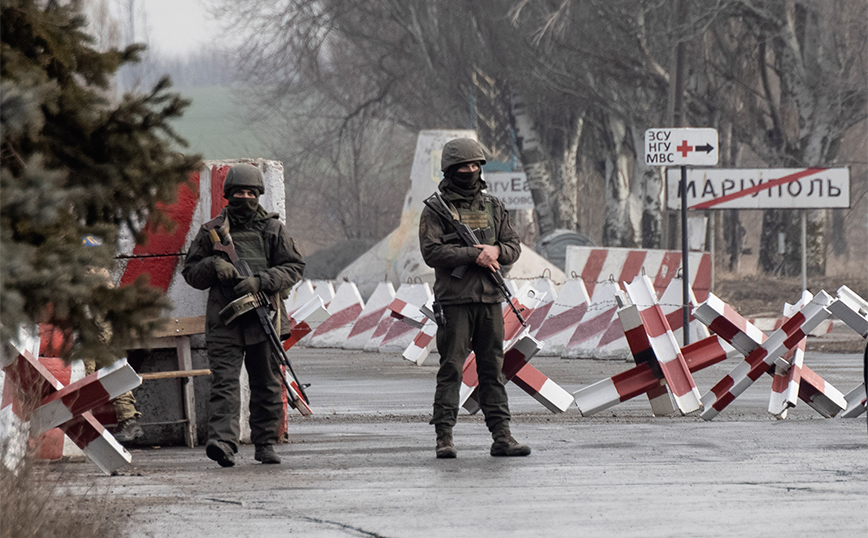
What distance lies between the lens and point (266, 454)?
9.12m

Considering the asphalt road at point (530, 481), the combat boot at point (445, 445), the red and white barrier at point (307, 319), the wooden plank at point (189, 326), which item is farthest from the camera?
the red and white barrier at point (307, 319)

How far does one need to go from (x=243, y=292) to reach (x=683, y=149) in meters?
8.59

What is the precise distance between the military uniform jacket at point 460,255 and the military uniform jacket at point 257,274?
0.83 m

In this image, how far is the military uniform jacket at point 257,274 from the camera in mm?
9109

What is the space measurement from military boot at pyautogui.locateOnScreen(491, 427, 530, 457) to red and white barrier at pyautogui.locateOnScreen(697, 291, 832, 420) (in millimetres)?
2494

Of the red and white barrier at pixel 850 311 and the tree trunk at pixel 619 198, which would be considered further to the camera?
the tree trunk at pixel 619 198

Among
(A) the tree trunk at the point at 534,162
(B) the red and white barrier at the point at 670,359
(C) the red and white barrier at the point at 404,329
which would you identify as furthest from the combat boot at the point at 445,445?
(A) the tree trunk at the point at 534,162

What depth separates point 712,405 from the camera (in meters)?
11.3

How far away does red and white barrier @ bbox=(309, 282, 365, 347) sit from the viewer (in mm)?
22828

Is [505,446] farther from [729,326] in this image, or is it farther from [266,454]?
[729,326]

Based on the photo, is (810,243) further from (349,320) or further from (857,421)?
(857,421)

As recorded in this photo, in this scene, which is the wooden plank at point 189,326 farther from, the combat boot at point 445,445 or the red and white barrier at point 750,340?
the red and white barrier at point 750,340

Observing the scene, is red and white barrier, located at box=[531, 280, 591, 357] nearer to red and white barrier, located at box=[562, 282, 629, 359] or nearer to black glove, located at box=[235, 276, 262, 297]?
red and white barrier, located at box=[562, 282, 629, 359]

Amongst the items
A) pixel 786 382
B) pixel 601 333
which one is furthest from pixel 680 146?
pixel 786 382
